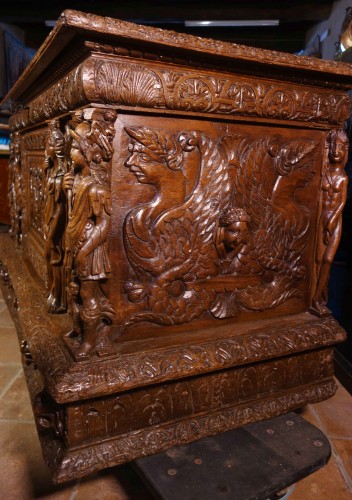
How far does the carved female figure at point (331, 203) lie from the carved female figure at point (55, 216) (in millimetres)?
973

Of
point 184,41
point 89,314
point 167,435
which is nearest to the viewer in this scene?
point 184,41

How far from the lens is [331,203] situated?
1.58 metres

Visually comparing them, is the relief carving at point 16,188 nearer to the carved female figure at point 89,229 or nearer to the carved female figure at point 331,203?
the carved female figure at point 89,229

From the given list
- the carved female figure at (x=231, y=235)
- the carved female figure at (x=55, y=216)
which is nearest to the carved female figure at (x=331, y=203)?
the carved female figure at (x=231, y=235)

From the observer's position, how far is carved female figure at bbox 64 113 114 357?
1.15 m

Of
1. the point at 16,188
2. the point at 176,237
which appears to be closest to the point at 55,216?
the point at 176,237

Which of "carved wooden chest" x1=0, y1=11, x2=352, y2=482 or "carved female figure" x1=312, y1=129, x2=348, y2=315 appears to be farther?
"carved female figure" x1=312, y1=129, x2=348, y2=315

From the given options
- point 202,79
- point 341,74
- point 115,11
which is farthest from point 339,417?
point 115,11

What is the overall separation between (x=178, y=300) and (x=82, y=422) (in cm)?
48

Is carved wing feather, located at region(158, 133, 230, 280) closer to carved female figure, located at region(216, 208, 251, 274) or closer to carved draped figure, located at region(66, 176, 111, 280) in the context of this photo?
carved female figure, located at region(216, 208, 251, 274)

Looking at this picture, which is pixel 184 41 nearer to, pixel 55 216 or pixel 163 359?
pixel 55 216

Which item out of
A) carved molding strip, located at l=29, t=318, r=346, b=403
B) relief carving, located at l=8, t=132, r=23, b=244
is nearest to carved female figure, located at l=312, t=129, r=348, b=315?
carved molding strip, located at l=29, t=318, r=346, b=403

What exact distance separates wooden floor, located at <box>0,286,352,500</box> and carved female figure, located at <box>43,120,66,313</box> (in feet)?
1.65

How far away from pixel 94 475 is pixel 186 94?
129cm
